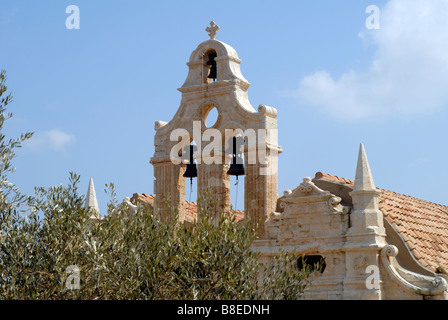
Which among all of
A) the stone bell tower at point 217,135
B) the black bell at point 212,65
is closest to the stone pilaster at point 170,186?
the stone bell tower at point 217,135

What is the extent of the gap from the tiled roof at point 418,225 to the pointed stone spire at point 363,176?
934 mm

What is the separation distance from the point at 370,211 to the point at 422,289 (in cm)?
209

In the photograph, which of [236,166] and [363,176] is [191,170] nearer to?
[236,166]

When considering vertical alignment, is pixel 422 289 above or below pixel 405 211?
below

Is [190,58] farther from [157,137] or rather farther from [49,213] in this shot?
[49,213]

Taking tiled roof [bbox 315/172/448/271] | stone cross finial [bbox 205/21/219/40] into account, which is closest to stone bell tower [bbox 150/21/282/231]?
stone cross finial [bbox 205/21/219/40]

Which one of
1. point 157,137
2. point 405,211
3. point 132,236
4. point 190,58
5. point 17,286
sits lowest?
point 17,286

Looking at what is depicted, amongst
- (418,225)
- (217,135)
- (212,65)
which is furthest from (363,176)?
(212,65)

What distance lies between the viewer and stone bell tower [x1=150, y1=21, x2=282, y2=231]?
19.5 m

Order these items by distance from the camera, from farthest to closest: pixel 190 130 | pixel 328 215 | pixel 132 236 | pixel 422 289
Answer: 1. pixel 190 130
2. pixel 328 215
3. pixel 422 289
4. pixel 132 236

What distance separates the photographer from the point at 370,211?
18.9 m

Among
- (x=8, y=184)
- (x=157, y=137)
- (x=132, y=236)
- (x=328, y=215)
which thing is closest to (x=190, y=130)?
(x=157, y=137)

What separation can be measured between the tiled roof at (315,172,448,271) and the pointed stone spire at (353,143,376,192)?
36.8 inches

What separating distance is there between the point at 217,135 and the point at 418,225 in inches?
218
